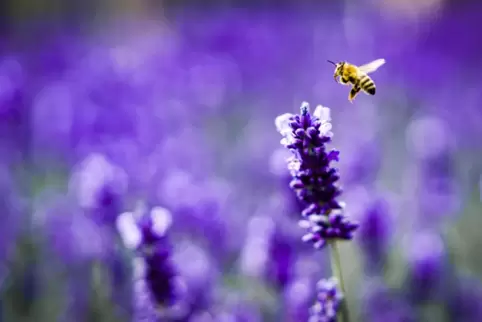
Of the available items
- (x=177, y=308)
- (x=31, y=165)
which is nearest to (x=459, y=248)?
(x=177, y=308)

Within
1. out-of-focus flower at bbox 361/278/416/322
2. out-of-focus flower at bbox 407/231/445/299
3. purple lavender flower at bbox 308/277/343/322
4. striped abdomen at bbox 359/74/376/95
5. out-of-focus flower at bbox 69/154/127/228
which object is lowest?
purple lavender flower at bbox 308/277/343/322

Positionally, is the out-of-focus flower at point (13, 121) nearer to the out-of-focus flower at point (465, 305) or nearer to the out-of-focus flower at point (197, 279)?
the out-of-focus flower at point (197, 279)

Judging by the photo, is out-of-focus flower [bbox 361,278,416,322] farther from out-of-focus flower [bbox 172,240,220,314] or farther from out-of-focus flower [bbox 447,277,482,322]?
out-of-focus flower [bbox 172,240,220,314]

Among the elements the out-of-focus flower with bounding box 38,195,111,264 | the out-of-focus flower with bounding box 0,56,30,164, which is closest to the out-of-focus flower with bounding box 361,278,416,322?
the out-of-focus flower with bounding box 38,195,111,264

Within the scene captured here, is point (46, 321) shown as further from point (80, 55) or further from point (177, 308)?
point (80, 55)

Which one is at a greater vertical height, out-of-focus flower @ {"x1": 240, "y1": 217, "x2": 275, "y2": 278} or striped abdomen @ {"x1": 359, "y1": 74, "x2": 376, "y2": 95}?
striped abdomen @ {"x1": 359, "y1": 74, "x2": 376, "y2": 95}

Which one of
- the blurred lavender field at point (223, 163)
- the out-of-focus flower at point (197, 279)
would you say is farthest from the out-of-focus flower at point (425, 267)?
the out-of-focus flower at point (197, 279)

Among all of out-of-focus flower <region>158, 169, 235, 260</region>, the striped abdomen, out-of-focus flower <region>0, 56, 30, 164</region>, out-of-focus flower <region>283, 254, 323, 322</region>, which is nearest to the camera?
the striped abdomen

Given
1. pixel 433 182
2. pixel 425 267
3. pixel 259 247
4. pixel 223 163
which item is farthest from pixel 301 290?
pixel 223 163
